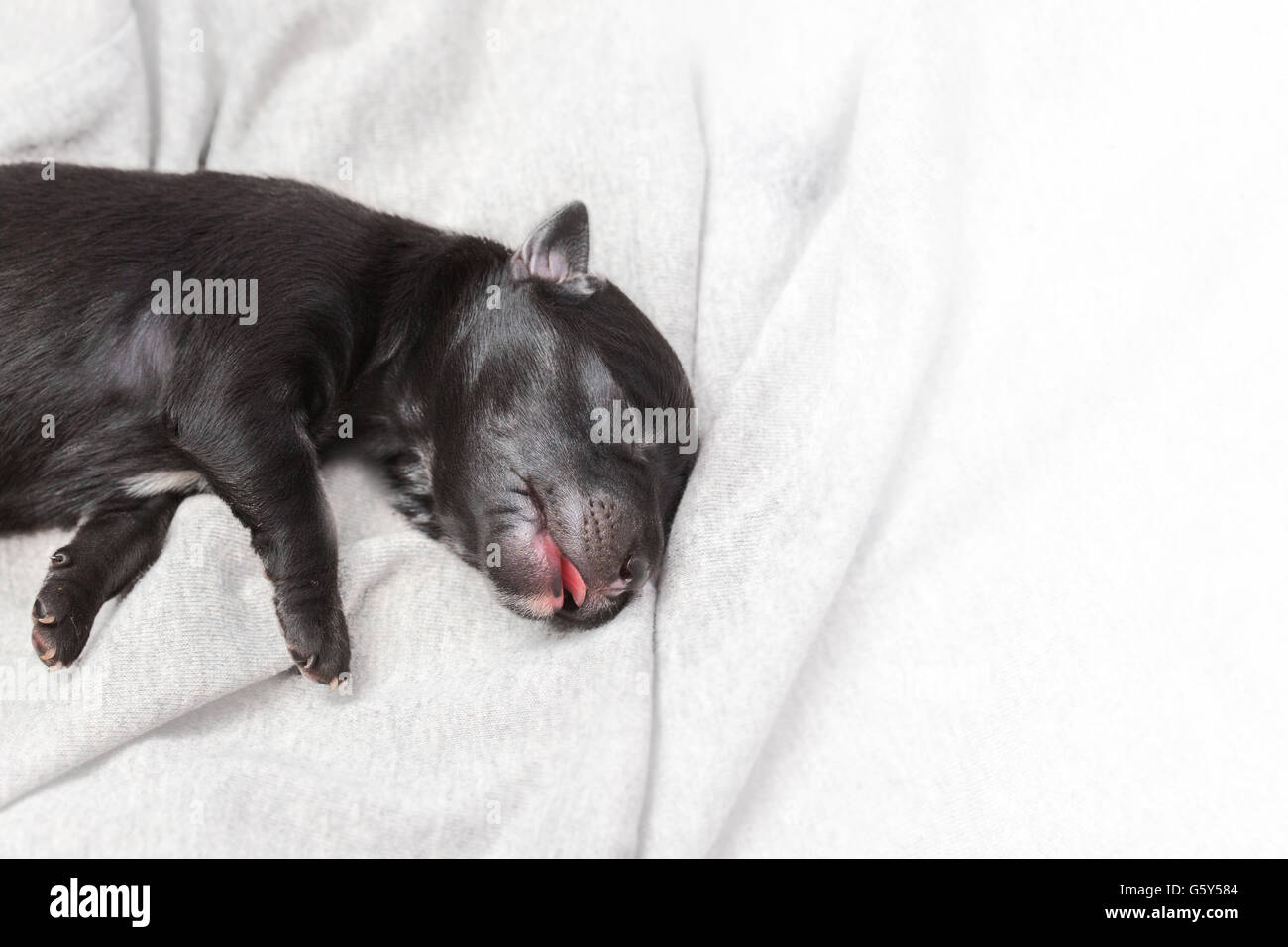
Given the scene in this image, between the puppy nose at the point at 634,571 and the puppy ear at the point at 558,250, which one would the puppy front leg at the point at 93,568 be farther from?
the puppy nose at the point at 634,571

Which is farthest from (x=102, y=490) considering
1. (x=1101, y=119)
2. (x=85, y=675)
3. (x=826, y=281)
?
(x=1101, y=119)

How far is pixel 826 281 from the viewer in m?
2.95

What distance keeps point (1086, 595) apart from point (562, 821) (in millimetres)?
1303

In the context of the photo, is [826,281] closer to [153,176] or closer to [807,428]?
[807,428]

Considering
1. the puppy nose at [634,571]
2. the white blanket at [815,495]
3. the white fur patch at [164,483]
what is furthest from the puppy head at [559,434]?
the white fur patch at [164,483]

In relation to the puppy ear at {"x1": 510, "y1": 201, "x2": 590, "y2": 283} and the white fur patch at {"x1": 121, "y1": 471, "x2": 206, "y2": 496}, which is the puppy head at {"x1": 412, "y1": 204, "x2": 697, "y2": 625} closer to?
the puppy ear at {"x1": 510, "y1": 201, "x2": 590, "y2": 283}

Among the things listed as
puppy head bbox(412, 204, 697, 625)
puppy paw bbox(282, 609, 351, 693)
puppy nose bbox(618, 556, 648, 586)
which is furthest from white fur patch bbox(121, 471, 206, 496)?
puppy nose bbox(618, 556, 648, 586)

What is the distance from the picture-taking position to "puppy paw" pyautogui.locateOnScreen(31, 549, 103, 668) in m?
2.43

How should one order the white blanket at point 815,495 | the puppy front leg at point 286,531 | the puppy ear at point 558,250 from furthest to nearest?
the puppy ear at point 558,250, the puppy front leg at point 286,531, the white blanket at point 815,495

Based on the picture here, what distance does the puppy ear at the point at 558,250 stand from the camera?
8.82ft

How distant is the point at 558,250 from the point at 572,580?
0.80 metres

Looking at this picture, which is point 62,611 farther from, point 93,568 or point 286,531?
point 286,531

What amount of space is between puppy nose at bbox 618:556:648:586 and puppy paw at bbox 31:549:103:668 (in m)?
A: 1.20

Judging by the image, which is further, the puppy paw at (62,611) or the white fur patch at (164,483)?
the white fur patch at (164,483)
